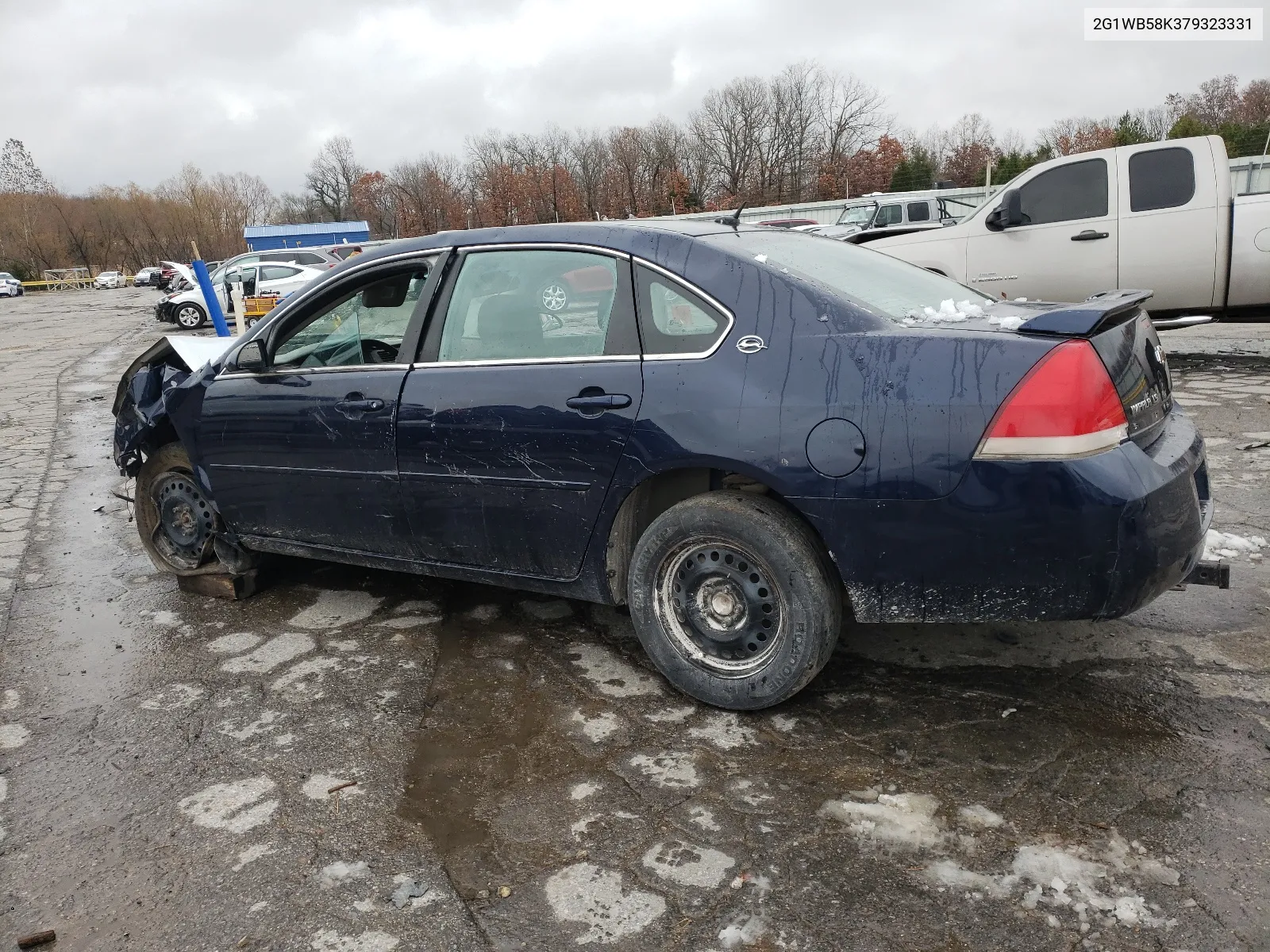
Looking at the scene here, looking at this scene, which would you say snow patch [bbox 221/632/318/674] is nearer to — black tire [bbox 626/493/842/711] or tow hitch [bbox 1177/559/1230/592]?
black tire [bbox 626/493/842/711]

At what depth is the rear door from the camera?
323 inches

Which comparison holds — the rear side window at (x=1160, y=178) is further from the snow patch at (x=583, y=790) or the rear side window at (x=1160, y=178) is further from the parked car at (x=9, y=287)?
the parked car at (x=9, y=287)

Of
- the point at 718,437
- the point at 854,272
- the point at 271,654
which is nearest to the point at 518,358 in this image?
the point at 718,437

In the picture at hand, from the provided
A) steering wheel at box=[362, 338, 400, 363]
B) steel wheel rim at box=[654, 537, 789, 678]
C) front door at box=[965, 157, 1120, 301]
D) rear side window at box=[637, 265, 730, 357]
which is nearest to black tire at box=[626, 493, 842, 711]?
steel wheel rim at box=[654, 537, 789, 678]

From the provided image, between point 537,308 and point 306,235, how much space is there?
192 feet

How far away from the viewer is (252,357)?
3953 millimetres

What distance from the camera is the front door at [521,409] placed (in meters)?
3.06

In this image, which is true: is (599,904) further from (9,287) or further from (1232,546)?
(9,287)

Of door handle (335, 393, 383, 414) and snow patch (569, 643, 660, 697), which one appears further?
door handle (335, 393, 383, 414)

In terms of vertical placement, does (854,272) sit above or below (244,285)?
below

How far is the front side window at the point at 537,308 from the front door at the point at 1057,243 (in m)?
6.43

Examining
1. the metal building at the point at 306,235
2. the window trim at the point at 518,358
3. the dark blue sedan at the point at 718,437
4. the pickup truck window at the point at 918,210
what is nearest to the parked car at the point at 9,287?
the metal building at the point at 306,235

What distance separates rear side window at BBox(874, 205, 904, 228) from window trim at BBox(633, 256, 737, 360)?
18.2 metres

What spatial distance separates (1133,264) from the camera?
8375mm
